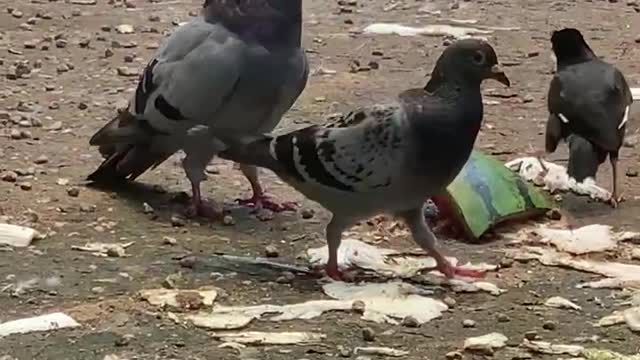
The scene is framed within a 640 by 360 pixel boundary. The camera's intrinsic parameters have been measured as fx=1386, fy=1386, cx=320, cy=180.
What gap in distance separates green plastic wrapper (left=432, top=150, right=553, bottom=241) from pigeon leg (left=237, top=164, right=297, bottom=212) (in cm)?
73

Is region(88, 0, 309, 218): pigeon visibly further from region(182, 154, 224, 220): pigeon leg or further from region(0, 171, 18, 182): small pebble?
region(0, 171, 18, 182): small pebble

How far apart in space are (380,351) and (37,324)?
1157 mm

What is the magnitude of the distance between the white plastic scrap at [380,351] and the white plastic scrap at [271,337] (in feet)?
0.51

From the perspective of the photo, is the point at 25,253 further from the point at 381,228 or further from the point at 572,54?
the point at 572,54

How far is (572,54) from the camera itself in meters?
7.15

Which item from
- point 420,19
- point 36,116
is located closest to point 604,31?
point 420,19

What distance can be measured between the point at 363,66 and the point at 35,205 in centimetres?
333

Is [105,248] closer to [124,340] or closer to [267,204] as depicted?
[267,204]

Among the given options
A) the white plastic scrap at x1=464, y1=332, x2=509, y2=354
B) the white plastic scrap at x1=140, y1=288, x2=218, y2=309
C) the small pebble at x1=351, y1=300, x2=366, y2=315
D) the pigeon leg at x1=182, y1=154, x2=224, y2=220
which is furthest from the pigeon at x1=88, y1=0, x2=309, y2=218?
the white plastic scrap at x1=464, y1=332, x2=509, y2=354

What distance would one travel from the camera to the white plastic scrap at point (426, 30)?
9.75 metres

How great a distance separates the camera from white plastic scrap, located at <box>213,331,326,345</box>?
4.53 metres

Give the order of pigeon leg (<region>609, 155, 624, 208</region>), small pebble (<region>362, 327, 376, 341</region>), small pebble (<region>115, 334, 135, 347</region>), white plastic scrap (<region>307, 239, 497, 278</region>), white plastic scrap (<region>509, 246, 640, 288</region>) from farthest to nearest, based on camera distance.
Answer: pigeon leg (<region>609, 155, 624, 208</region>) → white plastic scrap (<region>307, 239, 497, 278</region>) → white plastic scrap (<region>509, 246, 640, 288</region>) → small pebble (<region>362, 327, 376, 341</region>) → small pebble (<region>115, 334, 135, 347</region>)

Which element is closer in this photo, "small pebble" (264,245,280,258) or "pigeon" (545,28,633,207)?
"small pebble" (264,245,280,258)

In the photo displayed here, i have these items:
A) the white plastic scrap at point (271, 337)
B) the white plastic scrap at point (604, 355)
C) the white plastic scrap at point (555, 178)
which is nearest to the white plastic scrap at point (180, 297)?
the white plastic scrap at point (271, 337)
